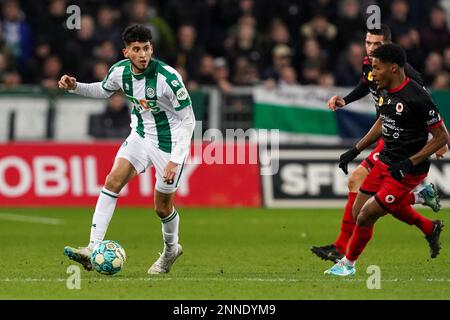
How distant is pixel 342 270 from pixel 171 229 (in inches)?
65.0

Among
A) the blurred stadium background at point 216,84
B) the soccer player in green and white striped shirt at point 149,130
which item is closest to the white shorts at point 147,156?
the soccer player in green and white striped shirt at point 149,130

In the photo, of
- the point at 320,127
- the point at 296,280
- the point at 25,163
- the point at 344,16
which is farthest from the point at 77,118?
the point at 296,280

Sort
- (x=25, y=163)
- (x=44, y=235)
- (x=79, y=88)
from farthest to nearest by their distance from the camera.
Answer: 1. (x=25, y=163)
2. (x=44, y=235)
3. (x=79, y=88)

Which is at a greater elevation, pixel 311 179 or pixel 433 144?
pixel 433 144

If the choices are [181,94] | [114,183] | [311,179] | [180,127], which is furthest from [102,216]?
[311,179]

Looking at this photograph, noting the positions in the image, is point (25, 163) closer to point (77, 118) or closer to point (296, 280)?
point (77, 118)

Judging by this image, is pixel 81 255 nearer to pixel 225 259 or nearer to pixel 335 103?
pixel 225 259

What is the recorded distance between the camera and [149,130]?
1083 cm

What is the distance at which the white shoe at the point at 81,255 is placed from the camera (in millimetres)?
10117

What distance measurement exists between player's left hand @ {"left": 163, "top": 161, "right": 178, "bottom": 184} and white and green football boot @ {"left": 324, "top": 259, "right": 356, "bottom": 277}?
1664 mm

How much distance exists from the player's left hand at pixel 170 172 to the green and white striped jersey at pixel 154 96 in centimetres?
49

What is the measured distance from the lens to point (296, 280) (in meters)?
10.1

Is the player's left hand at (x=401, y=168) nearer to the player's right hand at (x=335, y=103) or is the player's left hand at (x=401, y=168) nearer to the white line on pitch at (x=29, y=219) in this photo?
the player's right hand at (x=335, y=103)

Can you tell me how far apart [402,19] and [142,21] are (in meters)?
4.78
